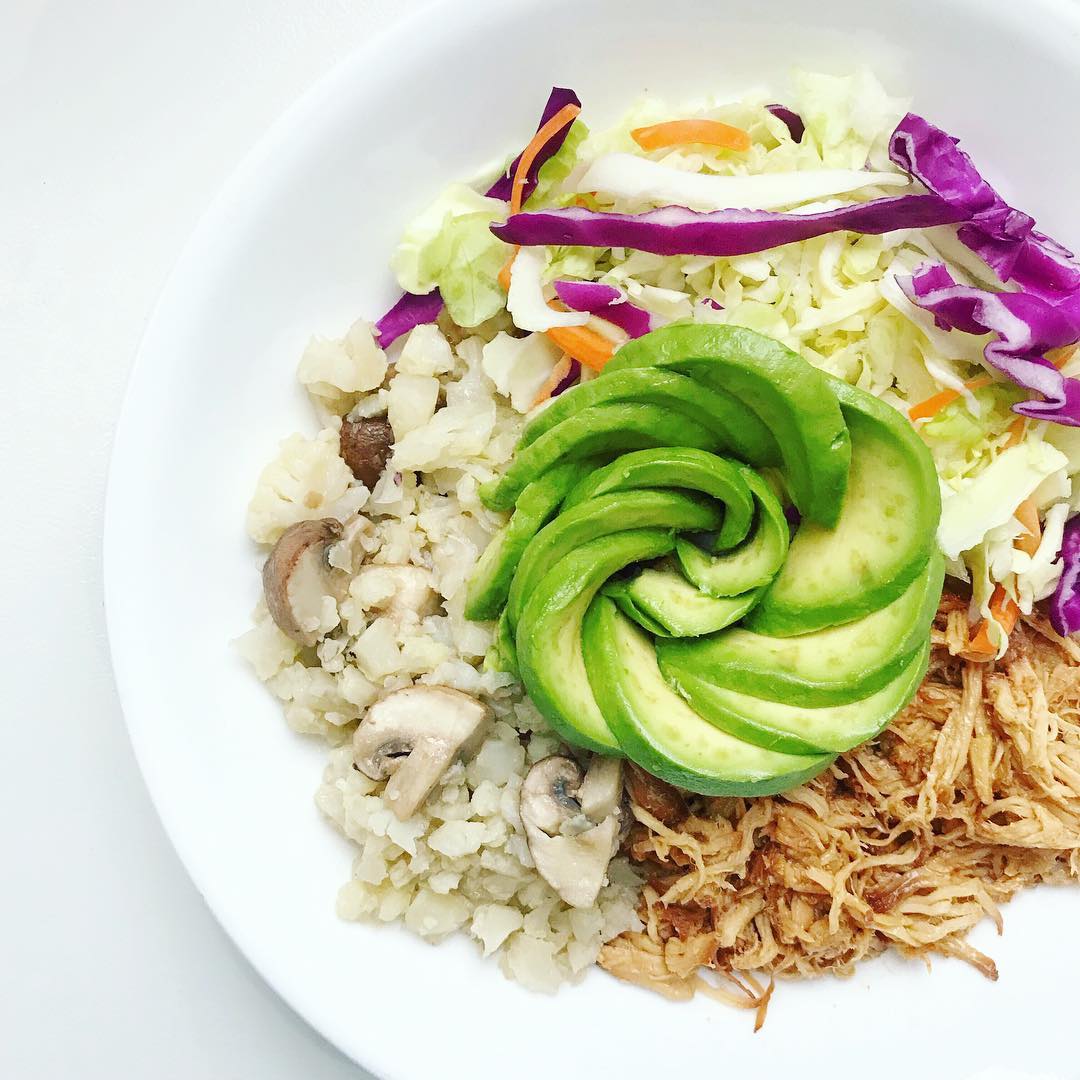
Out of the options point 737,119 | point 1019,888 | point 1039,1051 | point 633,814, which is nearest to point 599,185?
point 737,119

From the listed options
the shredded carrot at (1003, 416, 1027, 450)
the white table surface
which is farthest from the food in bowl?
the white table surface

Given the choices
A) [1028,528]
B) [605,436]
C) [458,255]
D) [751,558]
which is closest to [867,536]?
[751,558]

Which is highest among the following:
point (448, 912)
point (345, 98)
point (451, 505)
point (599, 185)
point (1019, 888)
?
point (345, 98)

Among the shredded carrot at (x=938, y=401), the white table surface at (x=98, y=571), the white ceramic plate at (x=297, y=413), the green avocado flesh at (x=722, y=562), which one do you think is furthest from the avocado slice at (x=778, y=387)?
the white table surface at (x=98, y=571)

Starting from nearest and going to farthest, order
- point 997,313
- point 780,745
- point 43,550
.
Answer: point 780,745
point 997,313
point 43,550

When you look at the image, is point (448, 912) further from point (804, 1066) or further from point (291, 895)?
point (804, 1066)

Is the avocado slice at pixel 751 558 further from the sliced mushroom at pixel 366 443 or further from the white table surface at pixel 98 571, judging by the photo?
the white table surface at pixel 98 571
